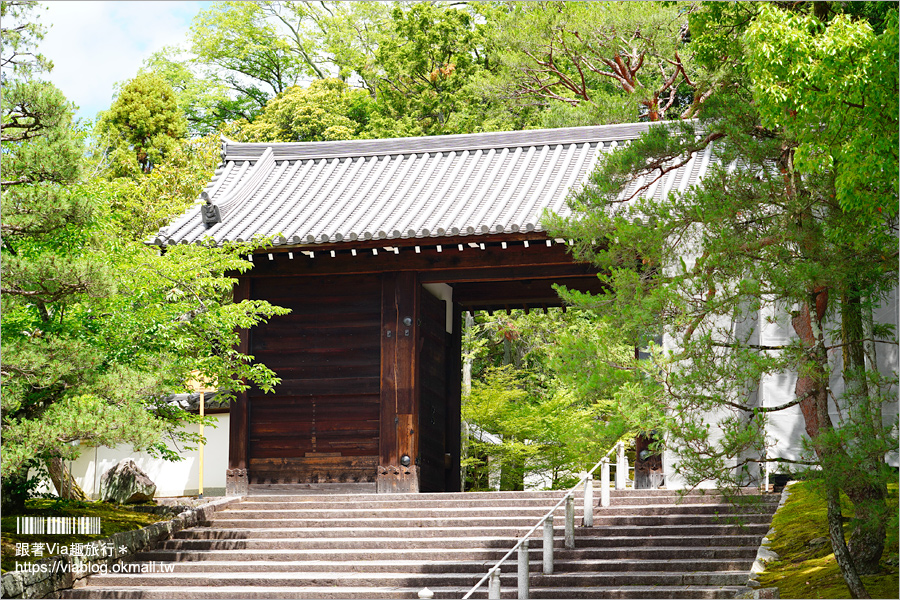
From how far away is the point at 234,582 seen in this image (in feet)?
32.6

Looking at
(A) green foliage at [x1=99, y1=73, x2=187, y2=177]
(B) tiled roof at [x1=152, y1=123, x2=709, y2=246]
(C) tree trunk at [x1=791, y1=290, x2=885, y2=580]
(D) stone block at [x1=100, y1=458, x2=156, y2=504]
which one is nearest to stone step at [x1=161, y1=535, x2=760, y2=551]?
(C) tree trunk at [x1=791, y1=290, x2=885, y2=580]

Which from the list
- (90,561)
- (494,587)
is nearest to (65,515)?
(90,561)

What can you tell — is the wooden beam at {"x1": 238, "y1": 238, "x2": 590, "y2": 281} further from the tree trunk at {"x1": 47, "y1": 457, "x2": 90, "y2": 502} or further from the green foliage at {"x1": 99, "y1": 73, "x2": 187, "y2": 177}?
the green foliage at {"x1": 99, "y1": 73, "x2": 187, "y2": 177}

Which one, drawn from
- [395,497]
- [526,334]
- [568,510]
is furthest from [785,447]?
[526,334]

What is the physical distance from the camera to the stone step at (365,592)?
8641 millimetres

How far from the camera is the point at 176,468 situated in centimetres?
2077

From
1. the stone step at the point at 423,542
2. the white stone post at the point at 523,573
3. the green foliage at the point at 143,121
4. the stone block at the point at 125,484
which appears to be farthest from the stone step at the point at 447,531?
the green foliage at the point at 143,121

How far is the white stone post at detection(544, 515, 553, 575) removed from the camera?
9359 millimetres

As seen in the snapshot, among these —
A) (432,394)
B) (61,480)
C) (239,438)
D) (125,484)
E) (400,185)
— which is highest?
(400,185)

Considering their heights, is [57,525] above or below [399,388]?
below

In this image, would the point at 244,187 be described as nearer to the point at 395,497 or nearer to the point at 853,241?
the point at 395,497

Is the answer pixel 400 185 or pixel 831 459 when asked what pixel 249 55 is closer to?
pixel 400 185

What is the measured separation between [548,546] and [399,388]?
428 cm

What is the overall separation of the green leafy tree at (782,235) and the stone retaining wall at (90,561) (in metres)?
6.07
